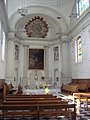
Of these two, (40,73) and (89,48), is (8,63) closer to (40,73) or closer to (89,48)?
(40,73)

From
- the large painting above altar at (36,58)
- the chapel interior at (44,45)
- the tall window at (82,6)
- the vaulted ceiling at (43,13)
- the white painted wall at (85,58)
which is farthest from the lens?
the large painting above altar at (36,58)

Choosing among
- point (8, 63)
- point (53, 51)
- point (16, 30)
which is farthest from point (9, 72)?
point (53, 51)

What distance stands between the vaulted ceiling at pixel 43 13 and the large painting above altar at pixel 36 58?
2497 mm

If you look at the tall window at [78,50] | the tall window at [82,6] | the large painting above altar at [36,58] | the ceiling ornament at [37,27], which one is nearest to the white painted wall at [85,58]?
the tall window at [78,50]

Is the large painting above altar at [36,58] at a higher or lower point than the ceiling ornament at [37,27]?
lower

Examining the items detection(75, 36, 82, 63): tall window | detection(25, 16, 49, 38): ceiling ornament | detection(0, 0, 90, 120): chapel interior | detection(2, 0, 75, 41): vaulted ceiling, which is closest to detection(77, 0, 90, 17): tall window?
detection(0, 0, 90, 120): chapel interior

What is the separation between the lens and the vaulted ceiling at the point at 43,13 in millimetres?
20453

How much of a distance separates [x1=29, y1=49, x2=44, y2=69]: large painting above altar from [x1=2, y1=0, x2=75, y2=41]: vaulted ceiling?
250cm

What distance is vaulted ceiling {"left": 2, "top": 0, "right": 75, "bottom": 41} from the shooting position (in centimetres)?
2045

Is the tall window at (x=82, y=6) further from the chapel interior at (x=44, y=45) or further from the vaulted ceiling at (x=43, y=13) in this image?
the vaulted ceiling at (x=43, y=13)

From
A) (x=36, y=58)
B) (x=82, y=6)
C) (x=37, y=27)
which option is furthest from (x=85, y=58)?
(x=37, y=27)

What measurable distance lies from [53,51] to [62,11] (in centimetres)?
578

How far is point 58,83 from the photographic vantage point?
22.8m

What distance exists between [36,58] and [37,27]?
4128mm
